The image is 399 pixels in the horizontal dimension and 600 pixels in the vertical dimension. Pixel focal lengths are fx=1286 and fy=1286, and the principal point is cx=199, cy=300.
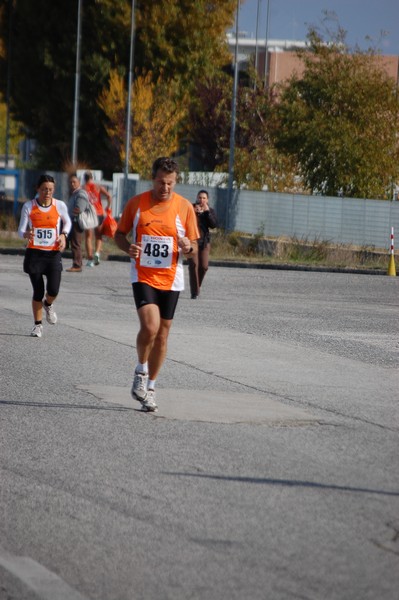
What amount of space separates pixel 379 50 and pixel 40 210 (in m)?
26.9

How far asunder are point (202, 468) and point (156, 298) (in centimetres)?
248

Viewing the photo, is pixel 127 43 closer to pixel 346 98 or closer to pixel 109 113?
pixel 109 113

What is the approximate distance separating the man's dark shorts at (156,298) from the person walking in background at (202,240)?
9.85 meters

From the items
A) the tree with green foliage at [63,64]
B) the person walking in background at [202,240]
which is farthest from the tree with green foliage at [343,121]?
the person walking in background at [202,240]

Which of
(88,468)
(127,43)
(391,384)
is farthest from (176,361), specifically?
(127,43)

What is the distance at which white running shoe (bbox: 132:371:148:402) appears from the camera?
943 cm

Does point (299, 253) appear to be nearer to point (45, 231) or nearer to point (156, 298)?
point (45, 231)

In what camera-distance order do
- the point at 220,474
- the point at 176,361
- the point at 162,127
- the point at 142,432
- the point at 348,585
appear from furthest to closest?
1. the point at 162,127
2. the point at 176,361
3. the point at 142,432
4. the point at 220,474
5. the point at 348,585

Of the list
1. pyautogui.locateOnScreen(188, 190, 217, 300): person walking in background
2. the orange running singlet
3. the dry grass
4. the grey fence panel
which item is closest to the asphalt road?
the orange running singlet

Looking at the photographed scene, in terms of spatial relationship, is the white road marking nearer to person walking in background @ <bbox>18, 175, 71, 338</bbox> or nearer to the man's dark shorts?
the man's dark shorts

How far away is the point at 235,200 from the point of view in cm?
3912

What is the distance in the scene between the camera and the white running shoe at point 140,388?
9430 millimetres

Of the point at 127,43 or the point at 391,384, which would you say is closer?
the point at 391,384

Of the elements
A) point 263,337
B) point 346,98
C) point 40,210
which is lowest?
point 263,337
